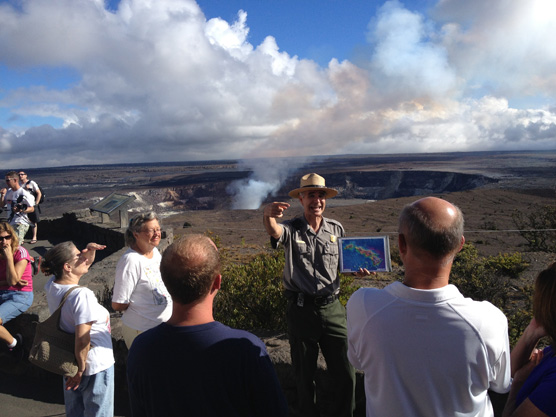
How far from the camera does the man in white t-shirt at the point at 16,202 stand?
698 centimetres

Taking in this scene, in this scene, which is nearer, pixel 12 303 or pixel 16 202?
pixel 12 303

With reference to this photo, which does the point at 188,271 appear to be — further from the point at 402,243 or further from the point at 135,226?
the point at 135,226

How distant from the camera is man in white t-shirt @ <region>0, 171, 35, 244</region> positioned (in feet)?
22.9

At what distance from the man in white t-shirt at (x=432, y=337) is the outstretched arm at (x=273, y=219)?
1279mm

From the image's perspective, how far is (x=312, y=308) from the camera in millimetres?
2648

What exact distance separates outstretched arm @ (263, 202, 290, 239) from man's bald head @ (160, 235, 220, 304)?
1.17 metres

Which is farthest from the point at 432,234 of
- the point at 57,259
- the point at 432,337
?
the point at 57,259

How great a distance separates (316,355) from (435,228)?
1.59 m

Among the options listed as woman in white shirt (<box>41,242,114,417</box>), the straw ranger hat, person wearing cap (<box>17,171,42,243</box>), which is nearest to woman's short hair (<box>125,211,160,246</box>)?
woman in white shirt (<box>41,242,114,417</box>)

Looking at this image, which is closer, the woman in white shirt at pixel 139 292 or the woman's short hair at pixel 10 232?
the woman in white shirt at pixel 139 292

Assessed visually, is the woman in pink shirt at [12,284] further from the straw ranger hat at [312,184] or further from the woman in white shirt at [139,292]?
the straw ranger hat at [312,184]

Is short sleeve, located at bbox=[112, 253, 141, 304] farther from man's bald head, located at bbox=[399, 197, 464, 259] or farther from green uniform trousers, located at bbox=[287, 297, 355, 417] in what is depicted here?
man's bald head, located at bbox=[399, 197, 464, 259]

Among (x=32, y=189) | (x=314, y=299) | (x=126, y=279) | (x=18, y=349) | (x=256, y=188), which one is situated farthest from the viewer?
(x=256, y=188)

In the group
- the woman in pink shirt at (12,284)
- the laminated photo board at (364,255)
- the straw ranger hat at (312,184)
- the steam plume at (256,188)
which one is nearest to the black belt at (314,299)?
the laminated photo board at (364,255)
